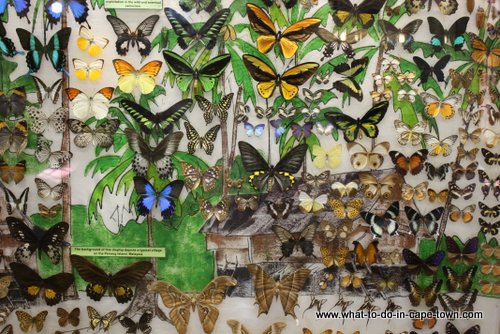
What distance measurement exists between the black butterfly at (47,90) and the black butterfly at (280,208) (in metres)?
0.95

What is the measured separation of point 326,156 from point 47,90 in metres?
1.16

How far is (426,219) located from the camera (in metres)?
1.71

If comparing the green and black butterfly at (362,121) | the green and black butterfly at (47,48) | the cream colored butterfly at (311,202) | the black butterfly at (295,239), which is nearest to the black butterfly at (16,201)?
the green and black butterfly at (47,48)

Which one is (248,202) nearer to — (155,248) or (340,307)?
(155,248)

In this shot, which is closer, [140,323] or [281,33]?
[281,33]

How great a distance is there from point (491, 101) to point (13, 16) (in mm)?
1953

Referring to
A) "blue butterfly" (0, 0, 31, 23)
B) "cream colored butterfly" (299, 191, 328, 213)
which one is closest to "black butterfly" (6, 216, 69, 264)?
"blue butterfly" (0, 0, 31, 23)

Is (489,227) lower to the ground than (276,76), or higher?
lower

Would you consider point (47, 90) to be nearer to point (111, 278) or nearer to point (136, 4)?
point (136, 4)

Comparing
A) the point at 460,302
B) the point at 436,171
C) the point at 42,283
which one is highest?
the point at 436,171

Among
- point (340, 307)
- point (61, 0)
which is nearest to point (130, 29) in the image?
point (61, 0)

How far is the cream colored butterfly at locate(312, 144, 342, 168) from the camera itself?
168 centimetres

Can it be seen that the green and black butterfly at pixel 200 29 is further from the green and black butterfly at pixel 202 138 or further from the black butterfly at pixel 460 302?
the black butterfly at pixel 460 302

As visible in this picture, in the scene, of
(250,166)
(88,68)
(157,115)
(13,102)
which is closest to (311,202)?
(250,166)
